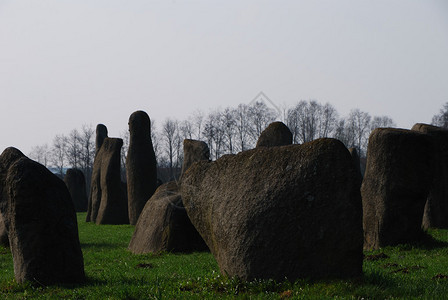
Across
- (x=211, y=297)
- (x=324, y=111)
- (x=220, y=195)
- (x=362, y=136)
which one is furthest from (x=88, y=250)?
(x=362, y=136)

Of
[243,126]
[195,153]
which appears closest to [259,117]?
[243,126]

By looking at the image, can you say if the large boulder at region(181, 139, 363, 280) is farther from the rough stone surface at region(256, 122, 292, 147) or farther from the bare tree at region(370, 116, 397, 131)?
the bare tree at region(370, 116, 397, 131)

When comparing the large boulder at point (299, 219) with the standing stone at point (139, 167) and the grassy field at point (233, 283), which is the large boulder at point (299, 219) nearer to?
the grassy field at point (233, 283)

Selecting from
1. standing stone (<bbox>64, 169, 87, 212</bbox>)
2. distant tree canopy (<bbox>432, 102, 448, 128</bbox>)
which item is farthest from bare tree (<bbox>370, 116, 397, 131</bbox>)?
standing stone (<bbox>64, 169, 87, 212</bbox>)

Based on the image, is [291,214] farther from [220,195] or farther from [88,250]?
[88,250]

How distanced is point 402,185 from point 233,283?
262 inches

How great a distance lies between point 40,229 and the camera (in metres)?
8.59

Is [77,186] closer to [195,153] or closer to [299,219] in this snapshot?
[195,153]

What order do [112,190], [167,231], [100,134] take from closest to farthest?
1. [167,231]
2. [112,190]
3. [100,134]

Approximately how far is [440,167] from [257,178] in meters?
12.1

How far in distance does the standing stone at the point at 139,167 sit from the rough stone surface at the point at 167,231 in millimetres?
11460

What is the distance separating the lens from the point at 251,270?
757 cm

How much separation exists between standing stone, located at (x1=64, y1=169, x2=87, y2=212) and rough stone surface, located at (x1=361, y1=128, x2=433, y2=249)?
112ft

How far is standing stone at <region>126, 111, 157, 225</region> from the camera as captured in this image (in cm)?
2630
